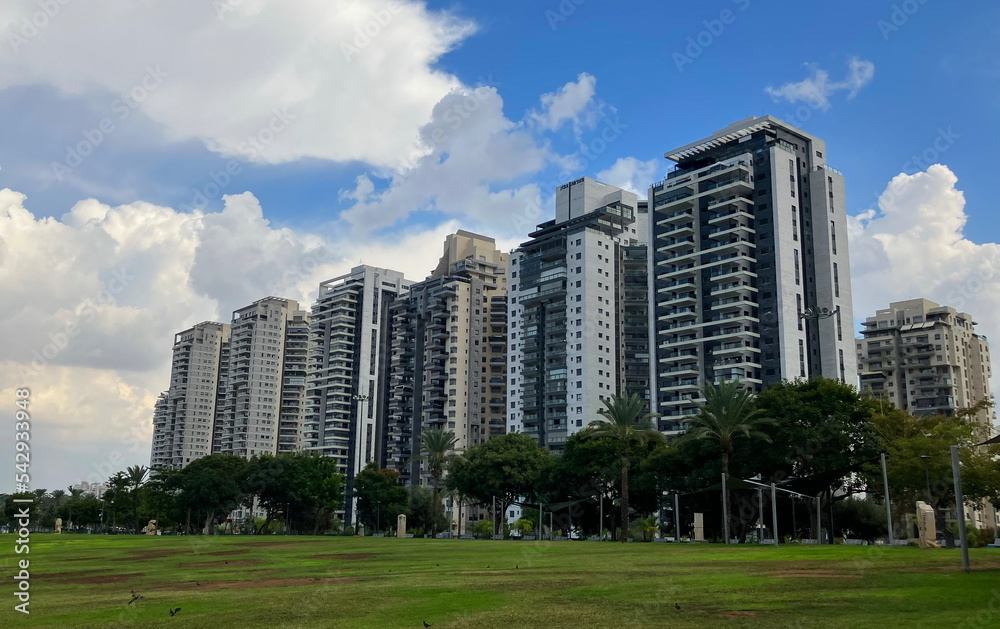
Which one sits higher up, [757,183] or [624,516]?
[757,183]

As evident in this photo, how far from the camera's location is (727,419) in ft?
221

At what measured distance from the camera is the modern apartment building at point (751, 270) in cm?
12319

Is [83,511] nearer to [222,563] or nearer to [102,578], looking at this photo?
[222,563]

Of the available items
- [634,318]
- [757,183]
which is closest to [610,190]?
[634,318]

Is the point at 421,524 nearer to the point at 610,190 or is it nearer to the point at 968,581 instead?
the point at 610,190

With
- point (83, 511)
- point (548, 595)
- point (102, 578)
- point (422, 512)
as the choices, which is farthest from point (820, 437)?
point (83, 511)

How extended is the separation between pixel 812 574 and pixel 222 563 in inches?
992

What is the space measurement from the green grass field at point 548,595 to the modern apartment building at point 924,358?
6091 inches

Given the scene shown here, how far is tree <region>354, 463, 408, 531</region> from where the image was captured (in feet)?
401

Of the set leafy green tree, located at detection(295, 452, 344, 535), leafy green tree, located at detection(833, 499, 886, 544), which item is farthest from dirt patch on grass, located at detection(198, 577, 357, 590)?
leafy green tree, located at detection(295, 452, 344, 535)

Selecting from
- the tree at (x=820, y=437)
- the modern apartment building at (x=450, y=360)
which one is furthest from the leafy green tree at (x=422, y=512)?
the tree at (x=820, y=437)

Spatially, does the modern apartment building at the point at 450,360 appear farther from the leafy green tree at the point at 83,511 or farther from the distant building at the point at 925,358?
the distant building at the point at 925,358

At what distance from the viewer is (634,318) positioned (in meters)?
153

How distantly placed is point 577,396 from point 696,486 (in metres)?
64.0
